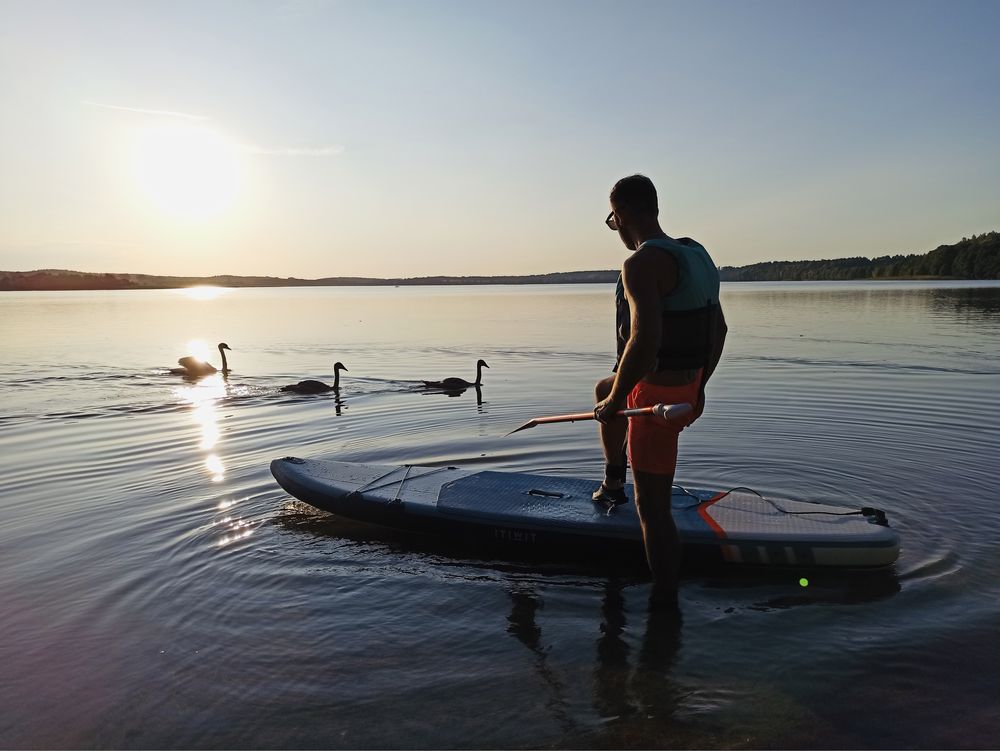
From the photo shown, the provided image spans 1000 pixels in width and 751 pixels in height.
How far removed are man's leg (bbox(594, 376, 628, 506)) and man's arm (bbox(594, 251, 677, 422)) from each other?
3.74 feet

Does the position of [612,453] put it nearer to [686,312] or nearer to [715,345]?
[715,345]

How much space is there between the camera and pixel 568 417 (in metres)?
5.91

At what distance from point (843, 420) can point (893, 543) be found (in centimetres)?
734

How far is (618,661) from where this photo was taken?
15.2 feet

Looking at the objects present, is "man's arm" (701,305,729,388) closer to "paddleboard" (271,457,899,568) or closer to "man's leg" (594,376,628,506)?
"man's leg" (594,376,628,506)

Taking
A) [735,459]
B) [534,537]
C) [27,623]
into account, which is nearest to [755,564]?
[534,537]

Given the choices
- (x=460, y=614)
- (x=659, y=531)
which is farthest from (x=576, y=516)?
(x=460, y=614)

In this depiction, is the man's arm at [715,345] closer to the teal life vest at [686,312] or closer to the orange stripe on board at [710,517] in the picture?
the teal life vest at [686,312]

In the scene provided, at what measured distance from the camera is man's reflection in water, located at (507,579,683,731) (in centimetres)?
411

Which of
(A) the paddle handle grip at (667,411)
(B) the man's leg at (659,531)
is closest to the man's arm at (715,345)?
(A) the paddle handle grip at (667,411)

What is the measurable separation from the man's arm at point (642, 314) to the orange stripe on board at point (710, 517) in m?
1.93

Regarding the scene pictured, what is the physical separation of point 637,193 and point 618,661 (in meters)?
3.20

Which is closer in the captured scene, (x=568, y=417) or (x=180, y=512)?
(x=568, y=417)

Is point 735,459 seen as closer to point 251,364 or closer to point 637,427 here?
point 637,427
